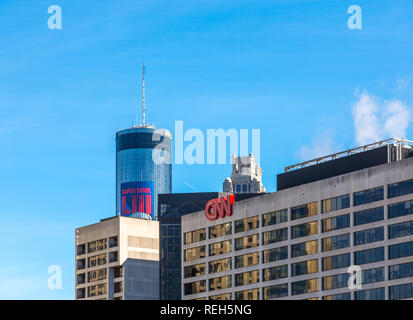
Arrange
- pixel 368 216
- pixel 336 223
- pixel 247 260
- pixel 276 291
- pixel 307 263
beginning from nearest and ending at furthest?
pixel 368 216 → pixel 336 223 → pixel 307 263 → pixel 276 291 → pixel 247 260

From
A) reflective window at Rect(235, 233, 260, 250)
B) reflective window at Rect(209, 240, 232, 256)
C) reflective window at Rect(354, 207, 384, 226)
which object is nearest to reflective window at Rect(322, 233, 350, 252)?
reflective window at Rect(354, 207, 384, 226)

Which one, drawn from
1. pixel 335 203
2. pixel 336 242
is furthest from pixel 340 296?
pixel 335 203

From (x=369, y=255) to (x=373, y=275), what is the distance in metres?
3.57

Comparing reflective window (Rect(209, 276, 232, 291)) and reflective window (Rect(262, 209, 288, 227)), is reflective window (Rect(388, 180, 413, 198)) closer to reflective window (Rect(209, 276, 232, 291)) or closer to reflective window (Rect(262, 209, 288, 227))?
reflective window (Rect(262, 209, 288, 227))

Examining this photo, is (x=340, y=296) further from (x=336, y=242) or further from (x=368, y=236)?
(x=368, y=236)

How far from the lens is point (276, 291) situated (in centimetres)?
17812

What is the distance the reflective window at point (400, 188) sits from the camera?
15588cm

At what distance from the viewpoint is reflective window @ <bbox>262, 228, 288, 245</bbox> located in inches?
7037

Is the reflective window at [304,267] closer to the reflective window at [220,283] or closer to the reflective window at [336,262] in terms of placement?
the reflective window at [336,262]

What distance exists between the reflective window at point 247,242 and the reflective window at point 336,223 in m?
17.9

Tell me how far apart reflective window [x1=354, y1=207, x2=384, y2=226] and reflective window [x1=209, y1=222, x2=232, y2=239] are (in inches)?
1327
